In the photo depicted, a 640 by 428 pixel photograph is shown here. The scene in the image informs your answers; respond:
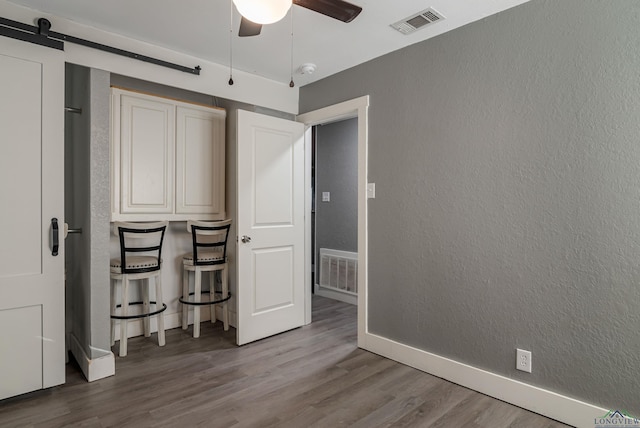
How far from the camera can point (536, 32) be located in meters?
2.15

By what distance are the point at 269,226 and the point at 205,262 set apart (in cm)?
69

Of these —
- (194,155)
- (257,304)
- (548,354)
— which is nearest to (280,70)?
(194,155)

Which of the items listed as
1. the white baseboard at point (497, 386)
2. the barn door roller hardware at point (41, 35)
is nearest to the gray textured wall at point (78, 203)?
the barn door roller hardware at point (41, 35)

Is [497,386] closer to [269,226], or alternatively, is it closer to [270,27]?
[269,226]

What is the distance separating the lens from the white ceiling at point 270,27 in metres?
2.23

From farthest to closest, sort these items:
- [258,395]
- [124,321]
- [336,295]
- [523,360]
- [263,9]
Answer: [336,295], [124,321], [258,395], [523,360], [263,9]

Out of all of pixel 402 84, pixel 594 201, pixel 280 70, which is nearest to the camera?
pixel 594 201

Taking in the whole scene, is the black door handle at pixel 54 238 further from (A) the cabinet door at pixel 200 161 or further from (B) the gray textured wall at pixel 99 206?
(A) the cabinet door at pixel 200 161

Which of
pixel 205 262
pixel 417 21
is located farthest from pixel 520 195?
pixel 205 262

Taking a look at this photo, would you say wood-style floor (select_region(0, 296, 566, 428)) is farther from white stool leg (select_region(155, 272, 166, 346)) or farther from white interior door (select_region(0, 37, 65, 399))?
white interior door (select_region(0, 37, 65, 399))

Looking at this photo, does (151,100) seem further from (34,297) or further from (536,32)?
(536,32)

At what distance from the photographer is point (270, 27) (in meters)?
2.50

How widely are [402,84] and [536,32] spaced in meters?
0.94

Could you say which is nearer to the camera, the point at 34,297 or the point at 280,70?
the point at 34,297
